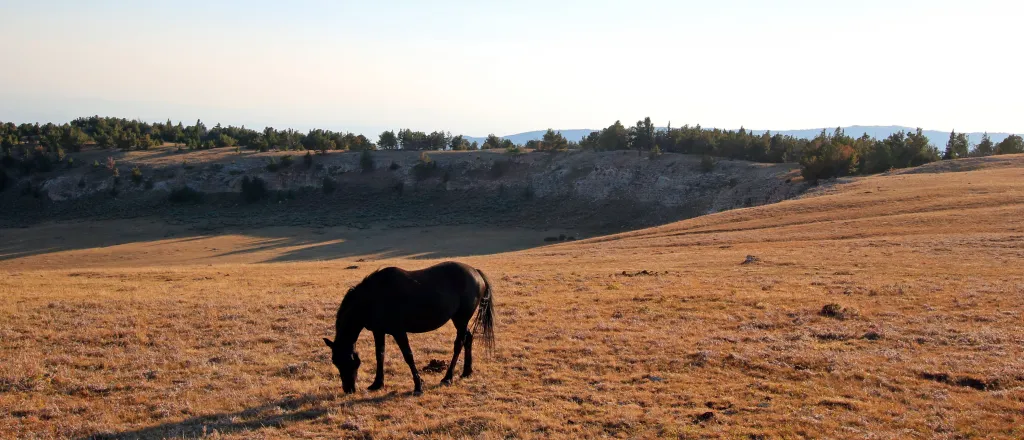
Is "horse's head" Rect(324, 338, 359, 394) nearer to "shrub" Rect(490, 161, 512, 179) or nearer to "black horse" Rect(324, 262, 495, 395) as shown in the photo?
"black horse" Rect(324, 262, 495, 395)

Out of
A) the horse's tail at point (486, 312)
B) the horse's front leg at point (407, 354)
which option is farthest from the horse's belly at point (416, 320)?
the horse's tail at point (486, 312)

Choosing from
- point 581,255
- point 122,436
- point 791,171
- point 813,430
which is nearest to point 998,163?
point 791,171

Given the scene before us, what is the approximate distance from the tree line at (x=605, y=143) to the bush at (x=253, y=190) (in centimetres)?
1247

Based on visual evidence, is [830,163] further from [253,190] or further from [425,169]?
[253,190]

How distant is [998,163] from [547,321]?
198 feet

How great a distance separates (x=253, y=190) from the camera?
83.3m

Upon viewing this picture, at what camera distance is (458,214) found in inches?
3066

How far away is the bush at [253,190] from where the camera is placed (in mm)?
82938

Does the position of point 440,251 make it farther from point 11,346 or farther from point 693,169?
point 11,346

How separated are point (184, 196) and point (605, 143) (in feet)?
179

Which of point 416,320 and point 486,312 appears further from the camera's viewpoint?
point 486,312

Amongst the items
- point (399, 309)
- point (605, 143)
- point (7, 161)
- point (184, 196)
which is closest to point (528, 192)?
point (605, 143)

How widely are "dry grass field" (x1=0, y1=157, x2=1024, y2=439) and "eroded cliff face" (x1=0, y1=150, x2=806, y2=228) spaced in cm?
4694

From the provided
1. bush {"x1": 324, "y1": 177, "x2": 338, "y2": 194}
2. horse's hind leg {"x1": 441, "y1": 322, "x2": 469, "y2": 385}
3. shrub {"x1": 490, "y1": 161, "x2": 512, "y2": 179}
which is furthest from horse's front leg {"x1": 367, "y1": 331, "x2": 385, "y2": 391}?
bush {"x1": 324, "y1": 177, "x2": 338, "y2": 194}
